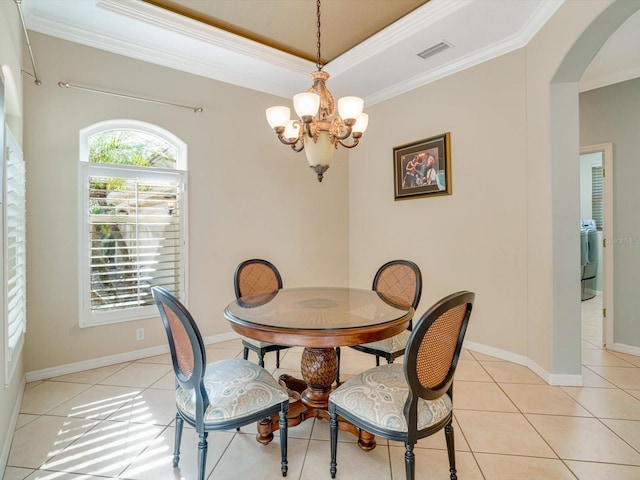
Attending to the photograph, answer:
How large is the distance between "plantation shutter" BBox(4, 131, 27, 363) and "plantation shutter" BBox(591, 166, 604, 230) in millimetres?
7806

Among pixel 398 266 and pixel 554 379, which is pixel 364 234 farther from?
pixel 554 379

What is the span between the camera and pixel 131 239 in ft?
10.2

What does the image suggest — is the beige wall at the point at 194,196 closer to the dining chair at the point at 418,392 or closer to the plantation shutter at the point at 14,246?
the plantation shutter at the point at 14,246

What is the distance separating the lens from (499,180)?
3.14 meters

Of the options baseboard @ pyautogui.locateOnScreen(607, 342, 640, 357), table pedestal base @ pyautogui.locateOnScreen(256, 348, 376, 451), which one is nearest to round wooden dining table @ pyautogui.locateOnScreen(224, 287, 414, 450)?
table pedestal base @ pyautogui.locateOnScreen(256, 348, 376, 451)

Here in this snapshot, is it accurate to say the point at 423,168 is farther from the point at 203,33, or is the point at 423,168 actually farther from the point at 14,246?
the point at 14,246

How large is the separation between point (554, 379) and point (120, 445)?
3064mm

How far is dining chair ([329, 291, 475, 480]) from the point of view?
53.4 inches

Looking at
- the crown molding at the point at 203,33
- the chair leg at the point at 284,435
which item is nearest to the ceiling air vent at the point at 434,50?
the crown molding at the point at 203,33

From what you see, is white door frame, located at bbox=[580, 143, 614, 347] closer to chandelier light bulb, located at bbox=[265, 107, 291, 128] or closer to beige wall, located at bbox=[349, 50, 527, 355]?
beige wall, located at bbox=[349, 50, 527, 355]

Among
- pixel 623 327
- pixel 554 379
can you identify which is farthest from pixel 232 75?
pixel 623 327

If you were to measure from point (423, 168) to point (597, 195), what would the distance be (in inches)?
175

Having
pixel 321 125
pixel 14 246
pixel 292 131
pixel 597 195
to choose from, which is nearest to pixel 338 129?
pixel 321 125

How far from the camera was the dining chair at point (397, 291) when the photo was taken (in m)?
2.31
